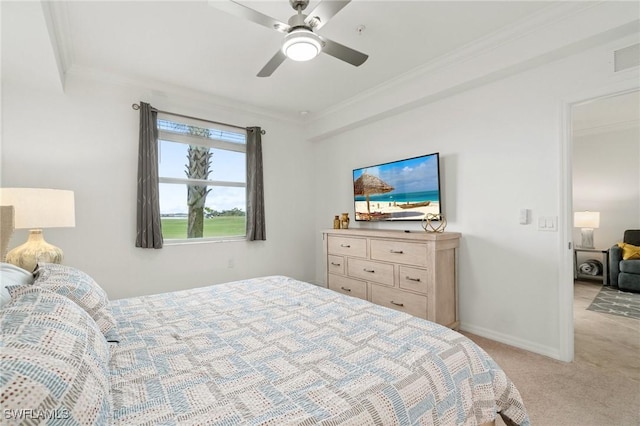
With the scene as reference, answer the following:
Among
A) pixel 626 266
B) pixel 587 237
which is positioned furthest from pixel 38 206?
pixel 587 237

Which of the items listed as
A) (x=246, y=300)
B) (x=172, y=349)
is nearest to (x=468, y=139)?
(x=246, y=300)

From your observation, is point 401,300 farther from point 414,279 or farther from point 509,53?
point 509,53

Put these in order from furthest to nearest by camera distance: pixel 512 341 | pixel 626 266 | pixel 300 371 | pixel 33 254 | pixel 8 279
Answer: pixel 626 266
pixel 512 341
pixel 33 254
pixel 8 279
pixel 300 371

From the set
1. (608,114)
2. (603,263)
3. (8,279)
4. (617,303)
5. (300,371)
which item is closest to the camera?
(300,371)

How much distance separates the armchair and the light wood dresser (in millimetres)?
3111

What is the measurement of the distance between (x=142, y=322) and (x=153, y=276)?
1960 millimetres

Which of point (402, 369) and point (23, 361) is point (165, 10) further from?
point (402, 369)

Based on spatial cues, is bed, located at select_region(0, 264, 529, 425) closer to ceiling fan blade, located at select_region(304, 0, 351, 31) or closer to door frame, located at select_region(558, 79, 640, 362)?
door frame, located at select_region(558, 79, 640, 362)

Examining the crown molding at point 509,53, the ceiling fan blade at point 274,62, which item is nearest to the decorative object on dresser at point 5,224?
the ceiling fan blade at point 274,62

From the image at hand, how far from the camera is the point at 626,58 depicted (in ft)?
6.91

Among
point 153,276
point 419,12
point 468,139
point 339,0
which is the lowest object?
point 153,276

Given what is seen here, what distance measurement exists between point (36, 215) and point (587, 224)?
706 centimetres

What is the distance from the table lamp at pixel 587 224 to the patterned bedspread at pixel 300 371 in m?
5.15

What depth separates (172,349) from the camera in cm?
129
